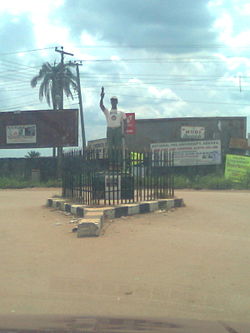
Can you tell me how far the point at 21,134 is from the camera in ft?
102

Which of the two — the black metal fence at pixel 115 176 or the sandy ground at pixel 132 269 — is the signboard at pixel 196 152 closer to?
the black metal fence at pixel 115 176

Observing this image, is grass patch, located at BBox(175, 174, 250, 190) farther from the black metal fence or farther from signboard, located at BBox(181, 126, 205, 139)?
the black metal fence

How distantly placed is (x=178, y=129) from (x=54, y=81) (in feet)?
44.4

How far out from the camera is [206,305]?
4.45m

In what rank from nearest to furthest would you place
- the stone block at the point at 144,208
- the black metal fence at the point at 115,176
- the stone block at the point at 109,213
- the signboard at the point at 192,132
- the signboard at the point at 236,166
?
the stone block at the point at 109,213, the stone block at the point at 144,208, the black metal fence at the point at 115,176, the signboard at the point at 236,166, the signboard at the point at 192,132

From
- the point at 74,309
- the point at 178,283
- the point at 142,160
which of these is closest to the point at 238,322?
the point at 178,283

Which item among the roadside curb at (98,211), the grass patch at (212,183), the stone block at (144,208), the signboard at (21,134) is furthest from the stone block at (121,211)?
the signboard at (21,134)

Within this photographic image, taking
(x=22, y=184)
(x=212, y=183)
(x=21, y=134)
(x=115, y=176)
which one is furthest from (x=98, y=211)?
(x=21, y=134)

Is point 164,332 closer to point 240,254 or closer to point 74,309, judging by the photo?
point 74,309

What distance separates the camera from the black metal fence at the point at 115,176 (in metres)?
11.0

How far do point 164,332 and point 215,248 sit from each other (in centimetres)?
352

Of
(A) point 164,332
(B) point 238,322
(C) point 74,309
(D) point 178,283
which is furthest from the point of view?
(D) point 178,283

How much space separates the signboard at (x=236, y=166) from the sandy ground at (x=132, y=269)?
16361 millimetres

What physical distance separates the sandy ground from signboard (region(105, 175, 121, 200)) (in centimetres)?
165
